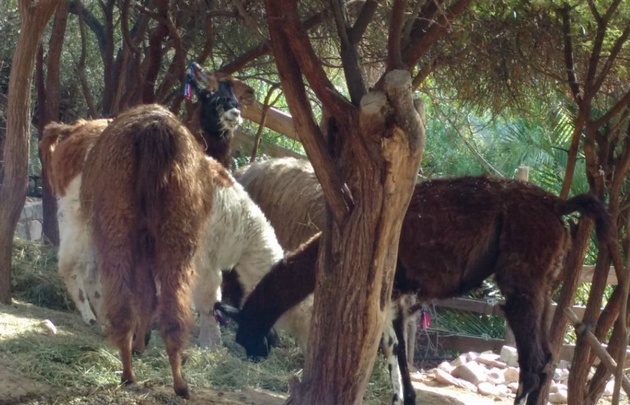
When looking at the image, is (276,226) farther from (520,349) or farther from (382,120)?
(382,120)

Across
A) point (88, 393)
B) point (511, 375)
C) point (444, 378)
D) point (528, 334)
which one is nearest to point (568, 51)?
point (528, 334)

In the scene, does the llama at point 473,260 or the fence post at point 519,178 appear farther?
the fence post at point 519,178

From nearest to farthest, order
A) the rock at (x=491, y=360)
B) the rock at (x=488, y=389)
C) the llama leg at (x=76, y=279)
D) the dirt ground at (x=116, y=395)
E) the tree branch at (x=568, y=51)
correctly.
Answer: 1. the dirt ground at (x=116, y=395)
2. the tree branch at (x=568, y=51)
3. the llama leg at (x=76, y=279)
4. the rock at (x=488, y=389)
5. the rock at (x=491, y=360)

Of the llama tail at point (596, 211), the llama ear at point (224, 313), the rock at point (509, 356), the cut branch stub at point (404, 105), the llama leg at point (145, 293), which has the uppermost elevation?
the cut branch stub at point (404, 105)

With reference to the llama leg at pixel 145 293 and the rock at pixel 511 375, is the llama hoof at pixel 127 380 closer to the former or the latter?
the llama leg at pixel 145 293

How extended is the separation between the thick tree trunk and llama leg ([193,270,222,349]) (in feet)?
7.87

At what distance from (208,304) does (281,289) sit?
83 centimetres

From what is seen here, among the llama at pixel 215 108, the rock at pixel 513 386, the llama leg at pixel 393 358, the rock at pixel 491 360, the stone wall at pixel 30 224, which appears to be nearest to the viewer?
the llama leg at pixel 393 358

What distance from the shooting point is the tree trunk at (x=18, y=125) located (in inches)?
247

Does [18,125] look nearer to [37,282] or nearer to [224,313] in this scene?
[37,282]

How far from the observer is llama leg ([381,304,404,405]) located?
20.2ft

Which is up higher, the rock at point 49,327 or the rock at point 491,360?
the rock at point 491,360

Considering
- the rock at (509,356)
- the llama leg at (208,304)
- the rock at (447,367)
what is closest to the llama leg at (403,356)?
the llama leg at (208,304)

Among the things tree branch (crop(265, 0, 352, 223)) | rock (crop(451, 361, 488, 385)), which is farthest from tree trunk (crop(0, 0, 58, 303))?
rock (crop(451, 361, 488, 385))
